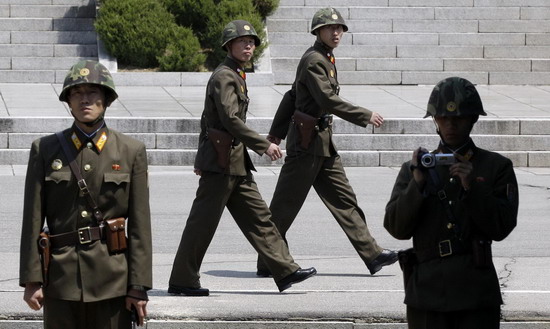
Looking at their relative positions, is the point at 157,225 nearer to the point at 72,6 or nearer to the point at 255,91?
the point at 255,91

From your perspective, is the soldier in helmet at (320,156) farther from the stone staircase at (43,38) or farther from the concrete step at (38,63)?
the concrete step at (38,63)

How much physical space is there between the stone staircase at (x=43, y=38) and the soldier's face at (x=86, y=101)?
14.6 m

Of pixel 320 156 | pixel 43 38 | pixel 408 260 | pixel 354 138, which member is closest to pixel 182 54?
pixel 43 38

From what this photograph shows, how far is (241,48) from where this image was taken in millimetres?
8227

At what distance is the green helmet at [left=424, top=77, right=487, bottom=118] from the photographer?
4934mm

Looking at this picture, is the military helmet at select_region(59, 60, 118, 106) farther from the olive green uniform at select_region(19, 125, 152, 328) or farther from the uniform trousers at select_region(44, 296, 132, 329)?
the uniform trousers at select_region(44, 296, 132, 329)

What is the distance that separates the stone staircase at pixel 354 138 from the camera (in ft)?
49.2

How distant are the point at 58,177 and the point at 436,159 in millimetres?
1673

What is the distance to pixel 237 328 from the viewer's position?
740 centimetres

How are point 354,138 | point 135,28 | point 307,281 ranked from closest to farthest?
point 307,281
point 354,138
point 135,28

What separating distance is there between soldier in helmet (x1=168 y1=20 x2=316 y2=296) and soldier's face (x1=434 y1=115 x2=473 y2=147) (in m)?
3.16

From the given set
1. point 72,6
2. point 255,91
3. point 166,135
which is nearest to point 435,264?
point 166,135

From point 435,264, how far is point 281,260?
326cm

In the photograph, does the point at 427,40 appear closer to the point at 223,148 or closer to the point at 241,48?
the point at 241,48
